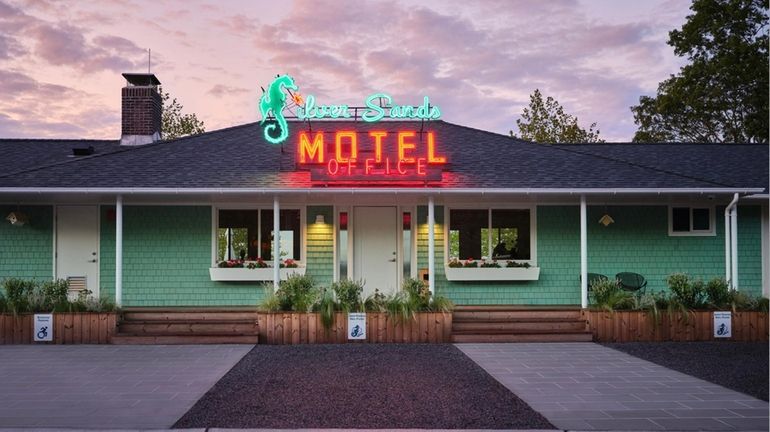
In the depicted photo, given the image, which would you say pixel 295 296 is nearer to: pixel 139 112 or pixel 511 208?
pixel 511 208

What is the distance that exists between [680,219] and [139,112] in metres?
13.3

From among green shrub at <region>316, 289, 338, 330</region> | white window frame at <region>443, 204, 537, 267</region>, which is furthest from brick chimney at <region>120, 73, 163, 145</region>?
white window frame at <region>443, 204, 537, 267</region>

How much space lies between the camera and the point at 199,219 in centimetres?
1291

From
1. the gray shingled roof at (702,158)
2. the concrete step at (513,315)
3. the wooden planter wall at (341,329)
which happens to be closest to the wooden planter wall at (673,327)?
the concrete step at (513,315)

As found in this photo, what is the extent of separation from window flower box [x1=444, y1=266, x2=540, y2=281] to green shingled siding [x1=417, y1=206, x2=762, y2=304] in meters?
0.18

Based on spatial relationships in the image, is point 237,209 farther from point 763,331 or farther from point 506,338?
point 763,331

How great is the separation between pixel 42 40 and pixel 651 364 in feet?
52.1

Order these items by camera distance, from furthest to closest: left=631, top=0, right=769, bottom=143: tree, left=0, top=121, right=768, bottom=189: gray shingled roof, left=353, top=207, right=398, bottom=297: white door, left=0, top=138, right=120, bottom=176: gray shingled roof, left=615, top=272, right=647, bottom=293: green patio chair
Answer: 1. left=631, top=0, right=769, bottom=143: tree
2. left=0, top=138, right=120, bottom=176: gray shingled roof
3. left=353, top=207, right=398, bottom=297: white door
4. left=615, top=272, right=647, bottom=293: green patio chair
5. left=0, top=121, right=768, bottom=189: gray shingled roof

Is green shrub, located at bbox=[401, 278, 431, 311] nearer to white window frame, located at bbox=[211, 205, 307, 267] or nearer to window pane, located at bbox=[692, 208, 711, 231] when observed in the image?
white window frame, located at bbox=[211, 205, 307, 267]

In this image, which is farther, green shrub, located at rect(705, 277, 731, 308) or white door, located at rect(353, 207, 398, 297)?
white door, located at rect(353, 207, 398, 297)

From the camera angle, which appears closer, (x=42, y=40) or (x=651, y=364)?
(x=651, y=364)

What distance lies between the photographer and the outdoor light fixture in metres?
12.2

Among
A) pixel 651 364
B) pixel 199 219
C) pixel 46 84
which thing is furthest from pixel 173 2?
pixel 651 364

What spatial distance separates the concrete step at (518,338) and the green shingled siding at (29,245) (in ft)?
28.0
